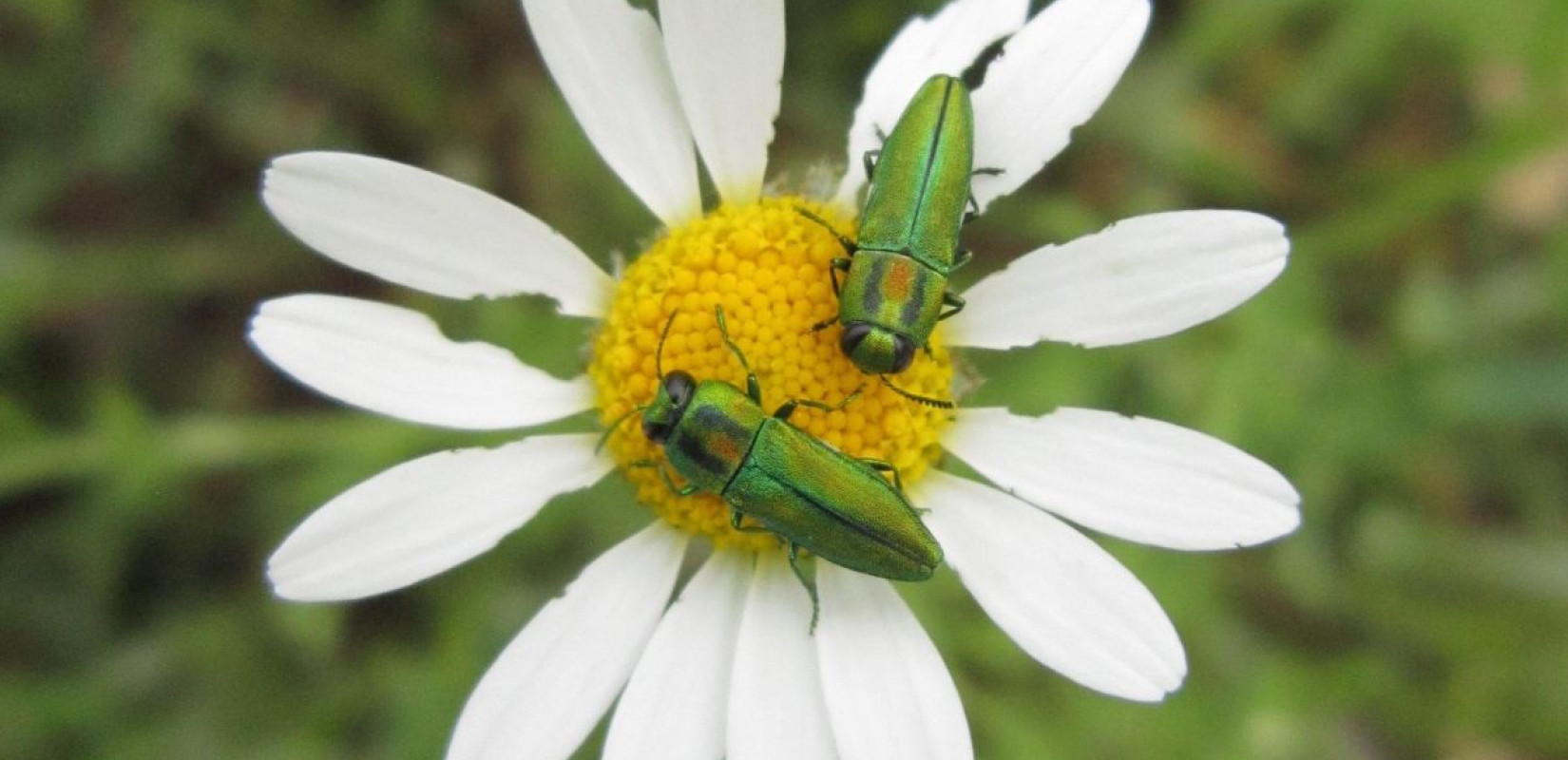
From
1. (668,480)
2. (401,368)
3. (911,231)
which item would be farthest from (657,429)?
(911,231)

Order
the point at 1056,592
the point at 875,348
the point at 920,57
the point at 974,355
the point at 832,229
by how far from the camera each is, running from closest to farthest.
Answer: the point at 875,348, the point at 1056,592, the point at 832,229, the point at 920,57, the point at 974,355

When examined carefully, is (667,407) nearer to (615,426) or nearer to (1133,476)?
(615,426)

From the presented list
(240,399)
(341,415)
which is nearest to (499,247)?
(341,415)

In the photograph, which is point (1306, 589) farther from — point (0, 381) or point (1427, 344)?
point (0, 381)

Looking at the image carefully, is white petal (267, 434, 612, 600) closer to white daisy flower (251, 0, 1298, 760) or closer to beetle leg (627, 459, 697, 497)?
white daisy flower (251, 0, 1298, 760)

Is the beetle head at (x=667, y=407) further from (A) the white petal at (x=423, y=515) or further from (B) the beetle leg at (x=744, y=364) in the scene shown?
(A) the white petal at (x=423, y=515)
